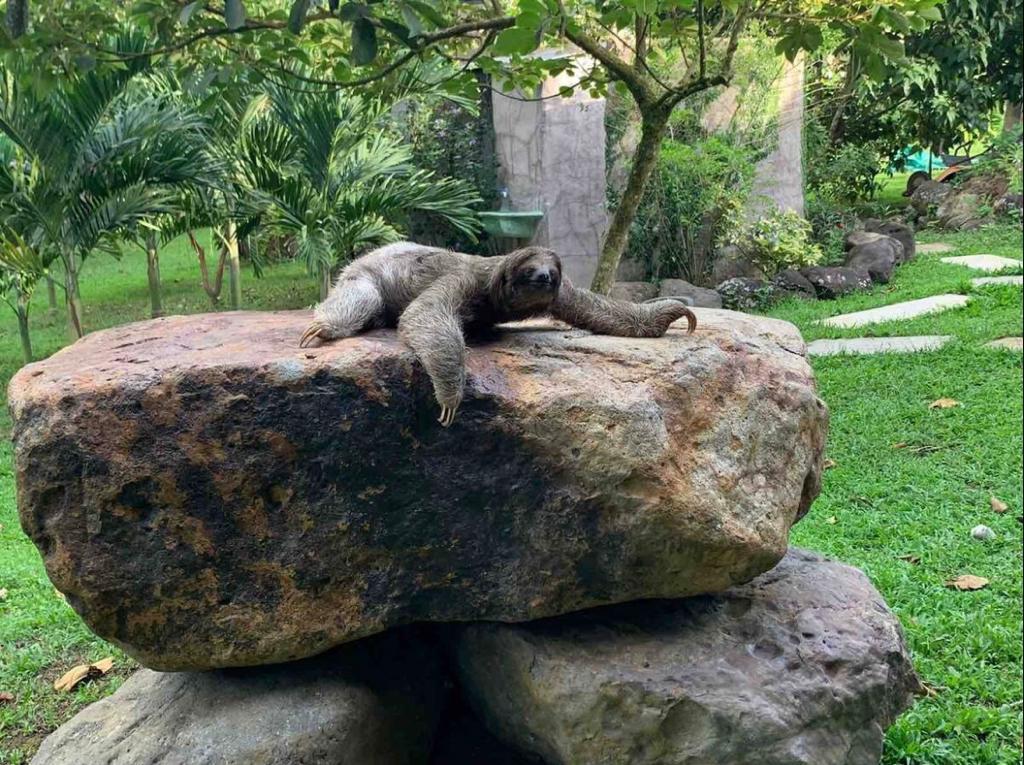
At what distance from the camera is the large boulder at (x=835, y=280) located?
12180 mm

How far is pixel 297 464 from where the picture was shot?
Result: 318cm

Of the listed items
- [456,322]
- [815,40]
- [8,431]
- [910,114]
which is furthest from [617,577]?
[910,114]

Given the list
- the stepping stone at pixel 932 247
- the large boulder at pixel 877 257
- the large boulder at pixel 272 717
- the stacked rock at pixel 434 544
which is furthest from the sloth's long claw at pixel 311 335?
the stepping stone at pixel 932 247

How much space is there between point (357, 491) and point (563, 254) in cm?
975

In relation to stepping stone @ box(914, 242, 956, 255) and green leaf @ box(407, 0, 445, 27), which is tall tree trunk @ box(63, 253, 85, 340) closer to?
green leaf @ box(407, 0, 445, 27)

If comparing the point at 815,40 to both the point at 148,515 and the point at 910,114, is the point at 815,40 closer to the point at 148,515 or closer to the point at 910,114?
the point at 148,515

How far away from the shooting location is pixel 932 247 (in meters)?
15.1

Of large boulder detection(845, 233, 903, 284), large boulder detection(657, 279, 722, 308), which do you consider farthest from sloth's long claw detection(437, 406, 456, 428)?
large boulder detection(845, 233, 903, 284)

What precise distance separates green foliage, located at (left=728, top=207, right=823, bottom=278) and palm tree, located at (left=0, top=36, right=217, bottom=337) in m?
7.07

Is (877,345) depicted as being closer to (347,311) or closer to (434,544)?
(347,311)

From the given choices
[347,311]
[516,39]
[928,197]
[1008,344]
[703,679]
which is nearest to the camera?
[703,679]

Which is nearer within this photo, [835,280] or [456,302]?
[456,302]

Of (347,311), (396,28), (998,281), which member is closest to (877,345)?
(998,281)

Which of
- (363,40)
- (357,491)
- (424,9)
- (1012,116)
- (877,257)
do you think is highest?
(424,9)
